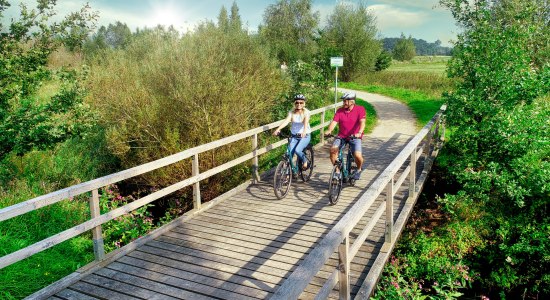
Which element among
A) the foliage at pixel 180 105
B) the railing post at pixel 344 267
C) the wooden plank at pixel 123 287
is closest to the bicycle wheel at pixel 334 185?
the railing post at pixel 344 267

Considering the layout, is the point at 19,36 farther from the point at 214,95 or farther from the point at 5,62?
the point at 214,95

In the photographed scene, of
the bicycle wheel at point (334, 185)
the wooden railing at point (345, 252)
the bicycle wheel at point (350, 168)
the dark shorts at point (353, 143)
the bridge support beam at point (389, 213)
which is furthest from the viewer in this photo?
the bicycle wheel at point (350, 168)

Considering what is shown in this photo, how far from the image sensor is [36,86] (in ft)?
26.4

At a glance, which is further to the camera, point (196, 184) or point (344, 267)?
point (196, 184)

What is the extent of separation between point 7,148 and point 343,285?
6.46 meters

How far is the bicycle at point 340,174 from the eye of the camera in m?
7.28

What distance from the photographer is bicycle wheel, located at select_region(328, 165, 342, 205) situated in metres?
7.21

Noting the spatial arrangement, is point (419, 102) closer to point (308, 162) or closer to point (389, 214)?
point (308, 162)

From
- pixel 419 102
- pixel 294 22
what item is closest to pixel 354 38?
pixel 294 22

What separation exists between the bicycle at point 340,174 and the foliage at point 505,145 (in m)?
2.26

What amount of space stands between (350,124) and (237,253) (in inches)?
136

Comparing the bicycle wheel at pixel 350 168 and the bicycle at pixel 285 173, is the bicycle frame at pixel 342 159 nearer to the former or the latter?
the bicycle wheel at pixel 350 168

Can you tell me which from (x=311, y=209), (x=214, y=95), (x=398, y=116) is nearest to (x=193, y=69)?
(x=214, y=95)

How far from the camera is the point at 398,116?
18969mm
